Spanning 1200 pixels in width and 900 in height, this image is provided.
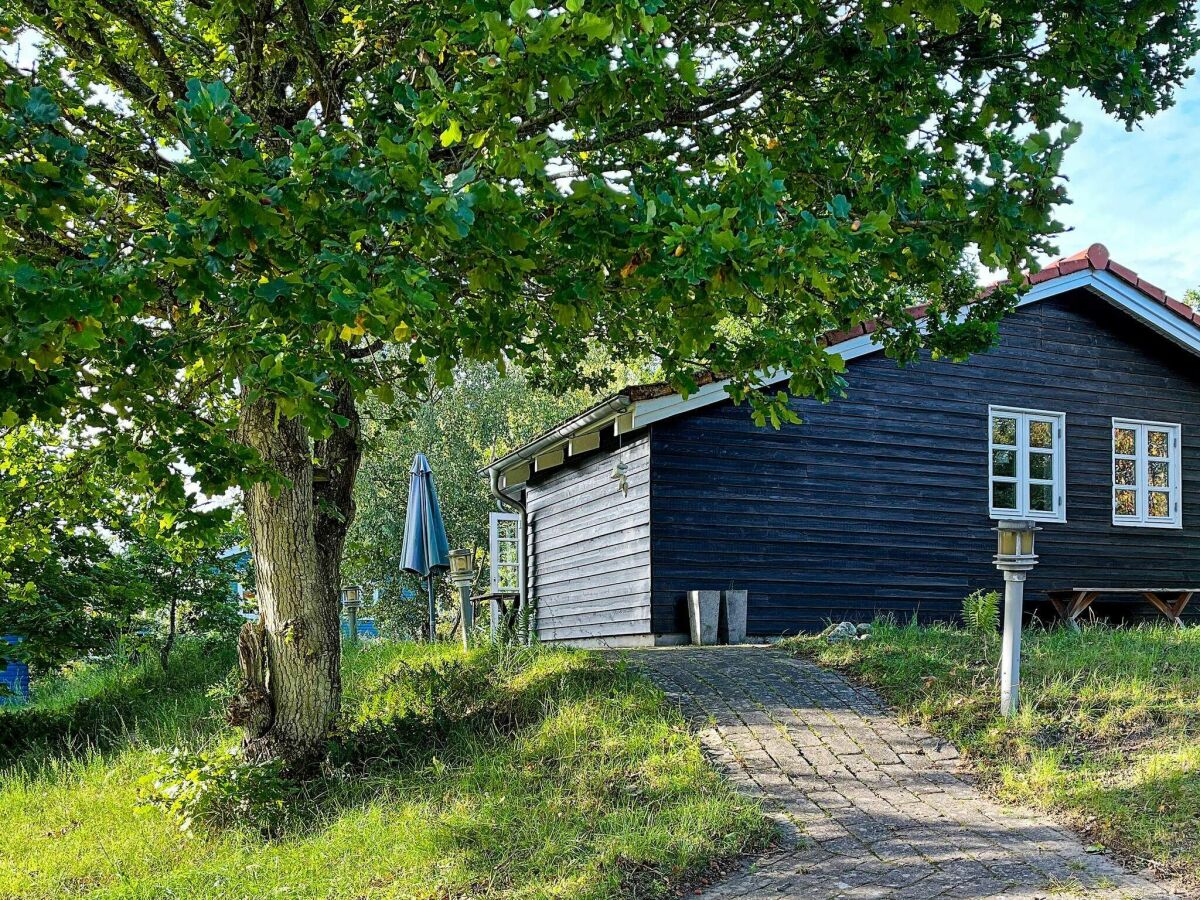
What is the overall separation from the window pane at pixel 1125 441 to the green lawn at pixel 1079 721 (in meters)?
5.26

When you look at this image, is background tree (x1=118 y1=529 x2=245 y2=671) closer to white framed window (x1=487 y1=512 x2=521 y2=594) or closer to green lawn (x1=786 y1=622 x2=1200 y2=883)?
white framed window (x1=487 y1=512 x2=521 y2=594)

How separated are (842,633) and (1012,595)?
3140 millimetres

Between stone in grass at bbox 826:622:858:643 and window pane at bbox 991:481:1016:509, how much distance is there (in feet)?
13.4

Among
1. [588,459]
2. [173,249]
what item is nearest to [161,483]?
[173,249]

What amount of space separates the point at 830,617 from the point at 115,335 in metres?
9.75

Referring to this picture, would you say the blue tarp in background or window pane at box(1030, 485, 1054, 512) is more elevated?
window pane at box(1030, 485, 1054, 512)

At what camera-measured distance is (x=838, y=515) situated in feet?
42.4

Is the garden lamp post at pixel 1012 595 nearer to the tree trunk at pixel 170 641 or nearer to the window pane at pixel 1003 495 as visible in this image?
the window pane at pixel 1003 495

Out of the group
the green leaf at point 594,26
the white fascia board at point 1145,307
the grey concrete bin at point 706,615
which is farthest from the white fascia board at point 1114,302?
the green leaf at point 594,26

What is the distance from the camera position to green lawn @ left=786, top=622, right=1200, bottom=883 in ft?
19.4

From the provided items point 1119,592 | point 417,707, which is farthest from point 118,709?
point 1119,592

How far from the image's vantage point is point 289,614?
800 cm

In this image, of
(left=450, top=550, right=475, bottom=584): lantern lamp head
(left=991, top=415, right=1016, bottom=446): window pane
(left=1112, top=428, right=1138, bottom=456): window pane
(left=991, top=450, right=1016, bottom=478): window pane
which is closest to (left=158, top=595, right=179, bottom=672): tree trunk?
(left=450, top=550, right=475, bottom=584): lantern lamp head

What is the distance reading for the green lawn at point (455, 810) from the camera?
18.5 feet
